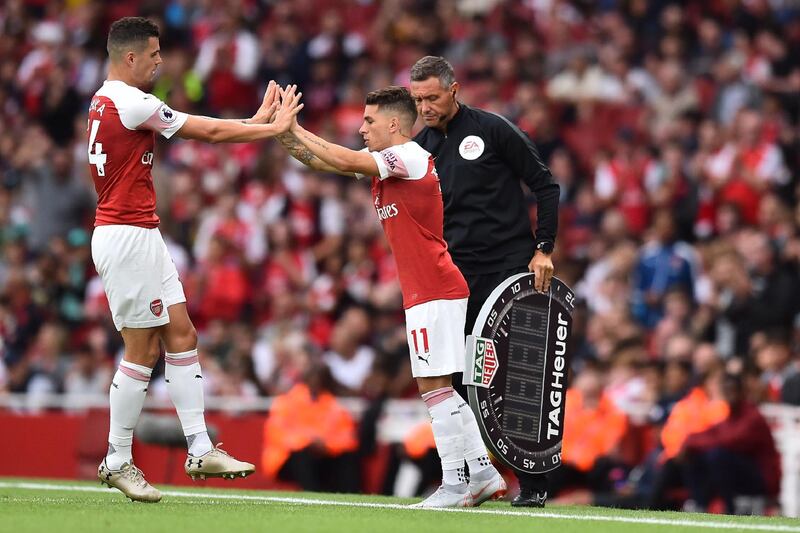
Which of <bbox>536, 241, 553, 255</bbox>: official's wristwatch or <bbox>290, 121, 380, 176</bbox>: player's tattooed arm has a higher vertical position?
<bbox>290, 121, 380, 176</bbox>: player's tattooed arm

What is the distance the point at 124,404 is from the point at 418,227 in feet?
6.05

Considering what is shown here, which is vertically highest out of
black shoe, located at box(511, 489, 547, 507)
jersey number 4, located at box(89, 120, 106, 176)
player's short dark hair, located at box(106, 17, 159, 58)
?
player's short dark hair, located at box(106, 17, 159, 58)

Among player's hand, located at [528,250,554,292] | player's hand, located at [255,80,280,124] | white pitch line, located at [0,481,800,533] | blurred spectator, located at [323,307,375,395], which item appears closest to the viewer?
white pitch line, located at [0,481,800,533]

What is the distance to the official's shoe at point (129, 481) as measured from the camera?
8000mm

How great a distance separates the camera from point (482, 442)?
27.4 feet

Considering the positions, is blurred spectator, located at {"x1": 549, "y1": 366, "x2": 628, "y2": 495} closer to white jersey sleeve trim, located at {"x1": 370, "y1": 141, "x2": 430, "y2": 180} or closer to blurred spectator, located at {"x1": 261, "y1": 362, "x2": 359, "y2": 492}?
blurred spectator, located at {"x1": 261, "y1": 362, "x2": 359, "y2": 492}

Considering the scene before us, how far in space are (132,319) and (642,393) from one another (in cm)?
609

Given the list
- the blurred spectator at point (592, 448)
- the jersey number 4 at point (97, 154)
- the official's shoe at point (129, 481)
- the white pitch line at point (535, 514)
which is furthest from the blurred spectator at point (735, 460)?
the jersey number 4 at point (97, 154)

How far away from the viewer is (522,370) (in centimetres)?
875

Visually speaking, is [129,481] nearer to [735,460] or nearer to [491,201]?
[491,201]

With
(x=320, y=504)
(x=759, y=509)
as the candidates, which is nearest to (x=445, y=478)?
(x=320, y=504)

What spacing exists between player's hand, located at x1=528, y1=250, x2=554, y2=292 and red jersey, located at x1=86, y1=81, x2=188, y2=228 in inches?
85.4

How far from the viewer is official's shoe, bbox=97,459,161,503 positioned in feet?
26.2

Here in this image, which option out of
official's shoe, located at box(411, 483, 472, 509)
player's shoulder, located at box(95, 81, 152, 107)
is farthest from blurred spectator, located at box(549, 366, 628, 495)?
player's shoulder, located at box(95, 81, 152, 107)
